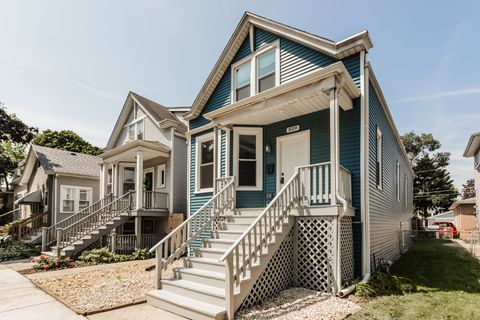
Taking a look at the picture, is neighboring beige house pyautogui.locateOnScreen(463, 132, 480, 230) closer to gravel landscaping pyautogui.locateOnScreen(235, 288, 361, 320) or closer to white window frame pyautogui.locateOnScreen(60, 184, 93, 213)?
gravel landscaping pyautogui.locateOnScreen(235, 288, 361, 320)

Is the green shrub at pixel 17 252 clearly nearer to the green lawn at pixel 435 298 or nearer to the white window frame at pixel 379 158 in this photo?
the green lawn at pixel 435 298

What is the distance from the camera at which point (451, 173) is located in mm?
42000

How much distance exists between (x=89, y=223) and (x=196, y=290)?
9355mm

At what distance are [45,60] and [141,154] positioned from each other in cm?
490

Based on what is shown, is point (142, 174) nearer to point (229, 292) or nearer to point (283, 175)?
point (283, 175)

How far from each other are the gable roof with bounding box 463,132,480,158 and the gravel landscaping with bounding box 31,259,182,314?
17953mm

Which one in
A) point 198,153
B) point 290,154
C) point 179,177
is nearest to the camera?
point 290,154

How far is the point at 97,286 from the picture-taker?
6.78 meters

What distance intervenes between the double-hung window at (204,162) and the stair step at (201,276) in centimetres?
475

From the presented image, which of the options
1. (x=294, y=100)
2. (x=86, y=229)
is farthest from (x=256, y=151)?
(x=86, y=229)

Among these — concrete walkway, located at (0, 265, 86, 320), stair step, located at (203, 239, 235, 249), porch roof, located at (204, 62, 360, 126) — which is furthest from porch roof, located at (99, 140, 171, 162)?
stair step, located at (203, 239, 235, 249)

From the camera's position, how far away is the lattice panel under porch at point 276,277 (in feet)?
17.0

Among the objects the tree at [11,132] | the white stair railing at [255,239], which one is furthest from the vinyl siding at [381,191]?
the tree at [11,132]

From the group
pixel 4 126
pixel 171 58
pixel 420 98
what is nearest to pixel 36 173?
pixel 4 126
